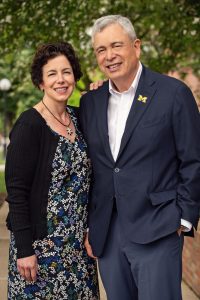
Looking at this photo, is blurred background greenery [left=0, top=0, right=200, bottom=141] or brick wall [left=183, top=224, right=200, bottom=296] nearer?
brick wall [left=183, top=224, right=200, bottom=296]

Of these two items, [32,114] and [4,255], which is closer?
[32,114]

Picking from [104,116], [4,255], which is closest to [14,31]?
[4,255]

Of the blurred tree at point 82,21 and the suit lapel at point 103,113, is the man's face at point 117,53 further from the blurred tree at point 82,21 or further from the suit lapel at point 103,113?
the blurred tree at point 82,21

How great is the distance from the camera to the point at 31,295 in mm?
3852

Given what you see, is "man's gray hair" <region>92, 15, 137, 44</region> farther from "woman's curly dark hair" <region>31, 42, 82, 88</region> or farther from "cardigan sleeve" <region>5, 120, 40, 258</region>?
"cardigan sleeve" <region>5, 120, 40, 258</region>

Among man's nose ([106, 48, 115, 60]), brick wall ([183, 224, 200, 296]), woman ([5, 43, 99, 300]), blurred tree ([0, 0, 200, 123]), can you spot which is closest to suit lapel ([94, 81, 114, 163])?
woman ([5, 43, 99, 300])

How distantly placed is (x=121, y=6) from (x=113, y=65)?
11.9m

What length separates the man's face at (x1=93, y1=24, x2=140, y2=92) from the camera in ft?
12.4

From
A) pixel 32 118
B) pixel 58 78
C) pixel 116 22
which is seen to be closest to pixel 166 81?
pixel 116 22

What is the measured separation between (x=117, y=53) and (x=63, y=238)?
110 cm

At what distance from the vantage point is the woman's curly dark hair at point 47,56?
3.82 meters

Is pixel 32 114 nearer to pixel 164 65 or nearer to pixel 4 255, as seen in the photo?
pixel 4 255

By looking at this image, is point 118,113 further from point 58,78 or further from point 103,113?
point 58,78

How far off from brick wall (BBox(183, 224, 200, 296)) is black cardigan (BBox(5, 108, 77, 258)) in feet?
8.28
